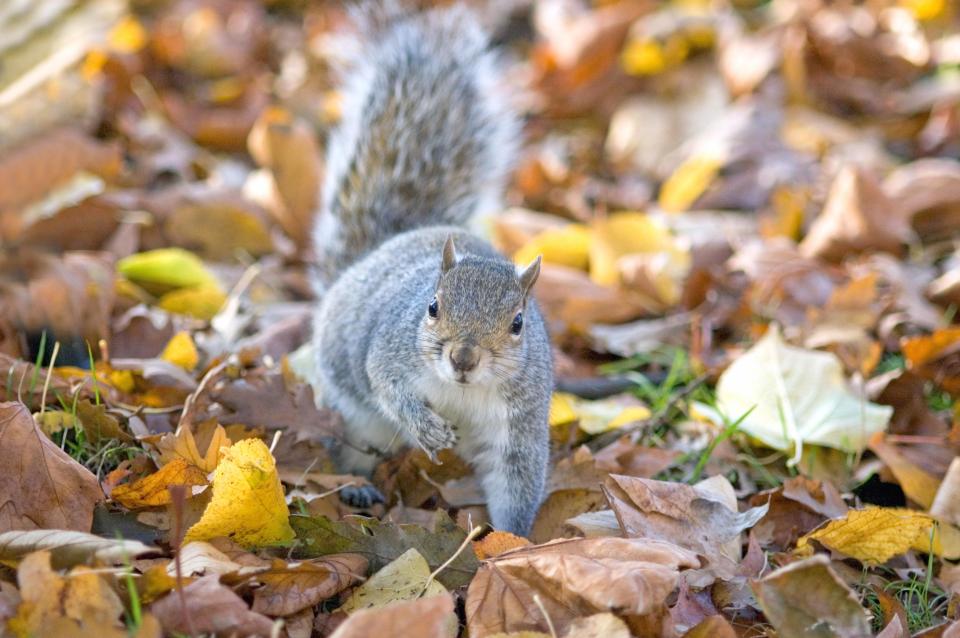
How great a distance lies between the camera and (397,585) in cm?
171

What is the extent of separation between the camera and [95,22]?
427cm

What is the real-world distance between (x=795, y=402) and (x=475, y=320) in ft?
2.85

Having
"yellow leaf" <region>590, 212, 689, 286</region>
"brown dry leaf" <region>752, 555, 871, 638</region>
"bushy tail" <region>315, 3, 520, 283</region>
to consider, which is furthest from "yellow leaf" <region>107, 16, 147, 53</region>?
"brown dry leaf" <region>752, 555, 871, 638</region>

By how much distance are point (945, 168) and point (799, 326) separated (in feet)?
3.27

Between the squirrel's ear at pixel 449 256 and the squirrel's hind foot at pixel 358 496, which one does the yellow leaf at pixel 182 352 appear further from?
the squirrel's ear at pixel 449 256

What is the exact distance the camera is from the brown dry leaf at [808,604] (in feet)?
4.97

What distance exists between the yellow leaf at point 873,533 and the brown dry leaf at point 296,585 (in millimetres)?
866

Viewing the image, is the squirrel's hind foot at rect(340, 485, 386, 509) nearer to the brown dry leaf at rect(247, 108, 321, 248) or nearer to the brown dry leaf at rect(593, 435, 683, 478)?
the brown dry leaf at rect(593, 435, 683, 478)

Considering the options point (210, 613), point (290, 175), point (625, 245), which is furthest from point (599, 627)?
point (290, 175)

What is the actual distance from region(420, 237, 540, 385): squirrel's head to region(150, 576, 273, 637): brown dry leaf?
60cm

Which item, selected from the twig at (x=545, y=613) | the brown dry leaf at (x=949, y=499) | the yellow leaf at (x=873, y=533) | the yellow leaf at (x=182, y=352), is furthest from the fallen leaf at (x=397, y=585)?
the brown dry leaf at (x=949, y=499)

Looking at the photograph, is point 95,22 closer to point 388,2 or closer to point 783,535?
point 388,2

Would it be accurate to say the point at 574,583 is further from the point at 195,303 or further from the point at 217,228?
the point at 217,228

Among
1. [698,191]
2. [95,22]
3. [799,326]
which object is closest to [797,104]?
[698,191]
